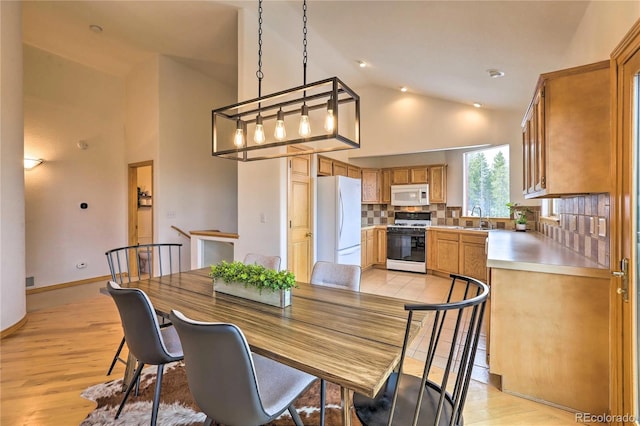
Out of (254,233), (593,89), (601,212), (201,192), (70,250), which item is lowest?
(70,250)

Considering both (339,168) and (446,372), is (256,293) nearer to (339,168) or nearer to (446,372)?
(446,372)

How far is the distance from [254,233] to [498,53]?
3180 mm

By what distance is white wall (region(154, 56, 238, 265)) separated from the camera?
467 centimetres

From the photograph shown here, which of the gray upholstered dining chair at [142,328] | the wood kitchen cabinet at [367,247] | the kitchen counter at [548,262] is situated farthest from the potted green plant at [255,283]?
the wood kitchen cabinet at [367,247]

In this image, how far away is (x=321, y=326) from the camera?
131 centimetres

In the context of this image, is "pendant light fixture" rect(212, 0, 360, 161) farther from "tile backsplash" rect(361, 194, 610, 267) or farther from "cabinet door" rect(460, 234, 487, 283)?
"cabinet door" rect(460, 234, 487, 283)

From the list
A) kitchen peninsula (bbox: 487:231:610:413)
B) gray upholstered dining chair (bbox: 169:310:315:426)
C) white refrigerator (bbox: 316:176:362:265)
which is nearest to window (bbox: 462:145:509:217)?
white refrigerator (bbox: 316:176:362:265)

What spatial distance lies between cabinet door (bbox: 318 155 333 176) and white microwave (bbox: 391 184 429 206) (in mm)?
1776

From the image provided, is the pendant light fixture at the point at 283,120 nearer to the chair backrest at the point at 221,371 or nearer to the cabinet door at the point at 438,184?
the chair backrest at the point at 221,371

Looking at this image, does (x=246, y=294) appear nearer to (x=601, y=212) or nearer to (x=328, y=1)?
(x=601, y=212)

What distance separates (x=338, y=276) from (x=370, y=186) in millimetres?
4291

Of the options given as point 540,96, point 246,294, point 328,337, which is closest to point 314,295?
point 246,294

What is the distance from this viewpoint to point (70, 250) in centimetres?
472

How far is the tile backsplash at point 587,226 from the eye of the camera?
1.78 meters
